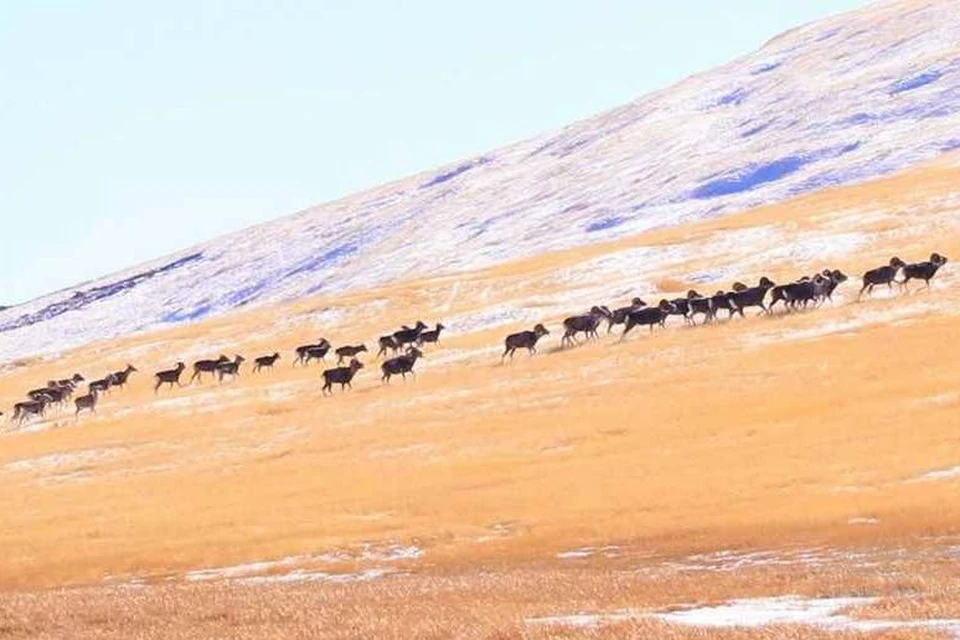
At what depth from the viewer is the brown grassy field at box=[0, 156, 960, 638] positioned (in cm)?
2322

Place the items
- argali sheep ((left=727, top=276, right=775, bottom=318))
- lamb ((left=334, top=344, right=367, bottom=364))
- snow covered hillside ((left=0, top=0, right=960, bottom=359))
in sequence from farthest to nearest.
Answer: snow covered hillside ((left=0, top=0, right=960, bottom=359)) → lamb ((left=334, top=344, right=367, bottom=364)) → argali sheep ((left=727, top=276, right=775, bottom=318))

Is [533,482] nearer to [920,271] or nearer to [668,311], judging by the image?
[668,311]

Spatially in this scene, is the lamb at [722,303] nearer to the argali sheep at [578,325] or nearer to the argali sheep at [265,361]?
the argali sheep at [578,325]

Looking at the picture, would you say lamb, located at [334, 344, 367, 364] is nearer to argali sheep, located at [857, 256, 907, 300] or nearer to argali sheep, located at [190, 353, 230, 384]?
argali sheep, located at [190, 353, 230, 384]

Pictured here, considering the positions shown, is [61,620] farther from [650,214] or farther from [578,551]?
[650,214]

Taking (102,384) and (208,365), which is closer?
(208,365)

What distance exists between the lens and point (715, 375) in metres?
56.6

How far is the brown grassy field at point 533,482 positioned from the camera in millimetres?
23219

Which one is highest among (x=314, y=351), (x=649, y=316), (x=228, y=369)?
(x=314, y=351)

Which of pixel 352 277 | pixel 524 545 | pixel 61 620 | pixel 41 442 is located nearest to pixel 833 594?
pixel 61 620

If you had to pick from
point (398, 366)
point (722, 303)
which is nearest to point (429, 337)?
point (398, 366)

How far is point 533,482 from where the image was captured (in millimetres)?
42156

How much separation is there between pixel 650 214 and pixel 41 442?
96326mm

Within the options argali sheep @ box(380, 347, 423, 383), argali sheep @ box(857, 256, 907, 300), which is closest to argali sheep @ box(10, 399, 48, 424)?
argali sheep @ box(380, 347, 423, 383)
